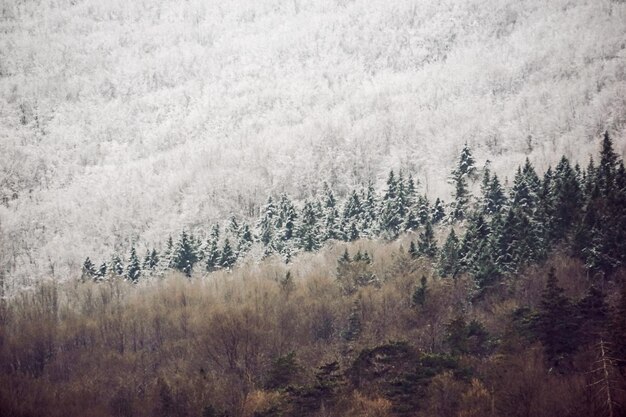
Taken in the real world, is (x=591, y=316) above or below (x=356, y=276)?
below

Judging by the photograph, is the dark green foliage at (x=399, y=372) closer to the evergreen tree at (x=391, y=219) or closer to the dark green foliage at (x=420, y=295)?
the dark green foliage at (x=420, y=295)

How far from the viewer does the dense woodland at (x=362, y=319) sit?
57.2 m

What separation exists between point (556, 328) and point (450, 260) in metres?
27.0

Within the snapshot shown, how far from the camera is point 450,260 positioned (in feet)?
275

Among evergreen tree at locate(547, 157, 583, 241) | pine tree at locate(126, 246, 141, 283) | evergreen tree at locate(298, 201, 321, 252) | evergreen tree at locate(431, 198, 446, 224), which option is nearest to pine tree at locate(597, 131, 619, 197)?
evergreen tree at locate(547, 157, 583, 241)

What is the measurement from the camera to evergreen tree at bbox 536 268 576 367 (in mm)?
56750

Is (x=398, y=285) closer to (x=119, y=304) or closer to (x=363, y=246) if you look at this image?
(x=363, y=246)

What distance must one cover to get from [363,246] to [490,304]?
35964 millimetres

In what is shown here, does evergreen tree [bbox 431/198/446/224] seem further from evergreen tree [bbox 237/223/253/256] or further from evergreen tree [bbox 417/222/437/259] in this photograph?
evergreen tree [bbox 237/223/253/256]

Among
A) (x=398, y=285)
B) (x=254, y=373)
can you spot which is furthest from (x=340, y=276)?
(x=254, y=373)

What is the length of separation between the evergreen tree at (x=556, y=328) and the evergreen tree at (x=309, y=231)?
5816 centimetres

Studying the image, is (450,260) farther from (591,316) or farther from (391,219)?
(391,219)

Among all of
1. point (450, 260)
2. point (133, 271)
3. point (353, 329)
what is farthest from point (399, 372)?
point (133, 271)

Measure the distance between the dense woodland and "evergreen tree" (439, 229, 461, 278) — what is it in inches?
8.7
